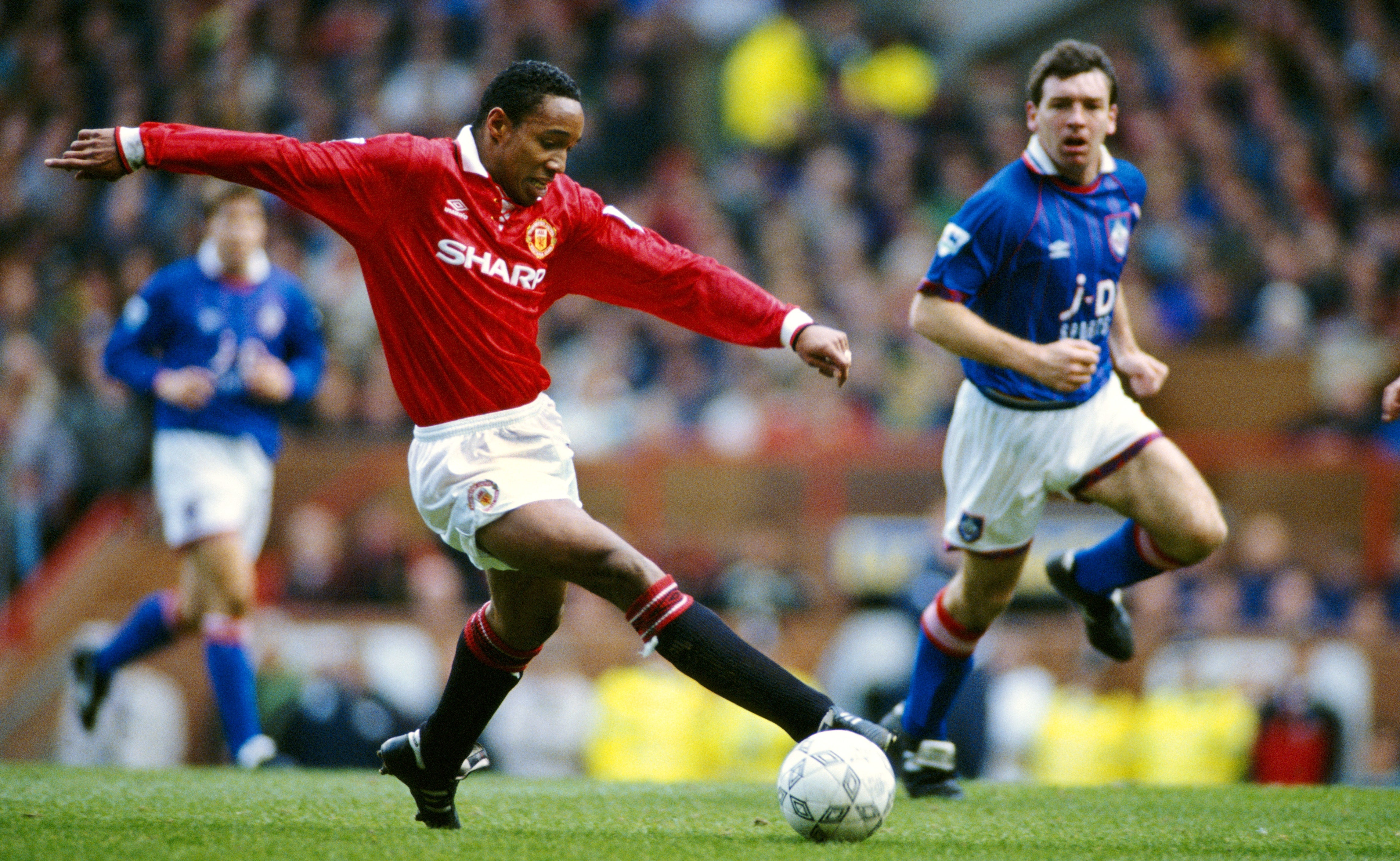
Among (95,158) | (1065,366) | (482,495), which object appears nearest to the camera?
(95,158)

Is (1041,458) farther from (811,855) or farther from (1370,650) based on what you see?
(1370,650)

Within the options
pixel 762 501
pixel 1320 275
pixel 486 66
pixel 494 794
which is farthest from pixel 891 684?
pixel 486 66

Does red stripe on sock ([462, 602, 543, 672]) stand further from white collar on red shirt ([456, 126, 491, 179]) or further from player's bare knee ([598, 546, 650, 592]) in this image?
white collar on red shirt ([456, 126, 491, 179])

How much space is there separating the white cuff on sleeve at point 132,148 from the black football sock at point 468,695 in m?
1.63

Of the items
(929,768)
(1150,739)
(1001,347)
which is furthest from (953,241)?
(1150,739)

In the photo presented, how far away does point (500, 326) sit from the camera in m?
4.45

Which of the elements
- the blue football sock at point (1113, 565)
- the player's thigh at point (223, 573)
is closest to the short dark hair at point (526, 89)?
the blue football sock at point (1113, 565)

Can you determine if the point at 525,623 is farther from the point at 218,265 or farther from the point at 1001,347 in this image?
the point at 218,265

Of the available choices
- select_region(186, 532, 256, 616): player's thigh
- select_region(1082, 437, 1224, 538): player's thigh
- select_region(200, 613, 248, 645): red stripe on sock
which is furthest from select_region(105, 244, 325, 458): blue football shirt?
select_region(1082, 437, 1224, 538): player's thigh

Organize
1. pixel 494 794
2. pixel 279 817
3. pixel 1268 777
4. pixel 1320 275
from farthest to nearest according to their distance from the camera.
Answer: pixel 1320 275 < pixel 1268 777 < pixel 494 794 < pixel 279 817

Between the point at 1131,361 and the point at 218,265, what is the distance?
4250mm

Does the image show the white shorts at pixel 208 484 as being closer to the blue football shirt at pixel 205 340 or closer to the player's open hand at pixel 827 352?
the blue football shirt at pixel 205 340

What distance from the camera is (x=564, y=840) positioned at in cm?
432

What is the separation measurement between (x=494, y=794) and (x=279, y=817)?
1.20m
